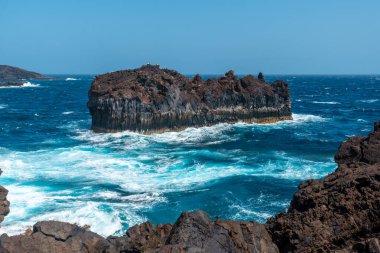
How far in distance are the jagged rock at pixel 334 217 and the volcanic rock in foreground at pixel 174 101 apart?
45834 millimetres

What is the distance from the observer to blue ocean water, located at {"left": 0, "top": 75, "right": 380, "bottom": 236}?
90.0 ft

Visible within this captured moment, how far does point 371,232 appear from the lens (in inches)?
450

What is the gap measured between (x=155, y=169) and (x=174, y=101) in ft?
75.1

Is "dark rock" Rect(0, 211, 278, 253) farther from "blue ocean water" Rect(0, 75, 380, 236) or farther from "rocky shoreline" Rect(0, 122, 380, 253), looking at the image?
"blue ocean water" Rect(0, 75, 380, 236)

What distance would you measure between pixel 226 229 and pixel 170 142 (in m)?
41.5

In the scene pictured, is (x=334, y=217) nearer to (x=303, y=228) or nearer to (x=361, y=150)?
(x=303, y=228)

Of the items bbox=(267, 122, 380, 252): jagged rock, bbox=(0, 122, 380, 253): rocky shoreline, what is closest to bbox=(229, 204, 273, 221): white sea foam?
bbox=(0, 122, 380, 253): rocky shoreline

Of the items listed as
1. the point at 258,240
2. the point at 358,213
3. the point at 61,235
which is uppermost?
the point at 358,213

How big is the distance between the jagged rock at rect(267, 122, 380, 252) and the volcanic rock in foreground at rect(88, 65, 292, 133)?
45834mm

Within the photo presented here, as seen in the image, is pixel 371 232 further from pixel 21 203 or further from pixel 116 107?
pixel 116 107

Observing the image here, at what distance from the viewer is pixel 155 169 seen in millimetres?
39094

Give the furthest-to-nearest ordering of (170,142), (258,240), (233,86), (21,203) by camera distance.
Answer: (233,86) → (170,142) → (21,203) → (258,240)

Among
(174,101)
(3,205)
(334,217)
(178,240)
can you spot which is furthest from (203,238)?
(174,101)

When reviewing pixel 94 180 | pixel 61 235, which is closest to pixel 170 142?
pixel 94 180
